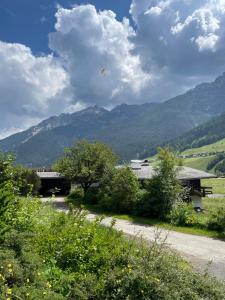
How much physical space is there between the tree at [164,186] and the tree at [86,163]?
16.5 meters

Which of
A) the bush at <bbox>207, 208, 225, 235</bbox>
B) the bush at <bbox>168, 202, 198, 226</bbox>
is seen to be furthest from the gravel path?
the bush at <bbox>168, 202, 198, 226</bbox>

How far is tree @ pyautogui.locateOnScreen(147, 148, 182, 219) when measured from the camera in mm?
33734

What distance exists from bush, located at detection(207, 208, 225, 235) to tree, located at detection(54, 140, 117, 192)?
2439 cm

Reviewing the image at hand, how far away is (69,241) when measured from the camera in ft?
36.4

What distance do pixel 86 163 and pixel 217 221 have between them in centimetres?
2822

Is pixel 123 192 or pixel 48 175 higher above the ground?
pixel 48 175

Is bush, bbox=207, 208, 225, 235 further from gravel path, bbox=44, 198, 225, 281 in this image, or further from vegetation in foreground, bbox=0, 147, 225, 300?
vegetation in foreground, bbox=0, 147, 225, 300

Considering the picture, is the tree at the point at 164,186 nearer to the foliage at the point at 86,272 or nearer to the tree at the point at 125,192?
the tree at the point at 125,192

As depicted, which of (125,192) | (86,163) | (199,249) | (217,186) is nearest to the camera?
(199,249)

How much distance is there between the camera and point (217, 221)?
1083 inches

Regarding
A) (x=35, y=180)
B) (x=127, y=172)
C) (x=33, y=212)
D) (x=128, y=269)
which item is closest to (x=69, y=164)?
(x=35, y=180)

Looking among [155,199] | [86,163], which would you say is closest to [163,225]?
[155,199]

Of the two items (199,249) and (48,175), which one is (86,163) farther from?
(199,249)

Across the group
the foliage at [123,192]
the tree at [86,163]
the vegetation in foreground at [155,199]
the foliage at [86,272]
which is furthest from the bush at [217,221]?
the tree at [86,163]
